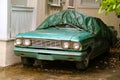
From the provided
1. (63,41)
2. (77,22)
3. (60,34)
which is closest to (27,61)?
(60,34)

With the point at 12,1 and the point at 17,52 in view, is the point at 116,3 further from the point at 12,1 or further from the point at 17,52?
the point at 12,1

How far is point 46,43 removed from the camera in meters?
8.50

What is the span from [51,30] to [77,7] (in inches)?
266

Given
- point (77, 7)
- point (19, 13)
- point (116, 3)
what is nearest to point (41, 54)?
point (19, 13)

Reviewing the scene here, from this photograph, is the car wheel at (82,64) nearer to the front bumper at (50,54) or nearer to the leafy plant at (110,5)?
the front bumper at (50,54)

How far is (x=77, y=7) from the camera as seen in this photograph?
15961 mm

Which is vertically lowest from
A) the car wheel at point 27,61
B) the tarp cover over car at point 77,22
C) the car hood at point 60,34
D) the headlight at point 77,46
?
the car wheel at point 27,61

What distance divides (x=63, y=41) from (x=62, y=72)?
103 centimetres

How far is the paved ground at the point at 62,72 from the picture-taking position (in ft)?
27.0

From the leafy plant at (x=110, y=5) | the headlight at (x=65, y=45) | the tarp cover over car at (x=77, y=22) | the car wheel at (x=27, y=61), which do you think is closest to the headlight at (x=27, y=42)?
the car wheel at (x=27, y=61)

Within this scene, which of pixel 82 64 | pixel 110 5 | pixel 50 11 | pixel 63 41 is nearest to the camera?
pixel 110 5

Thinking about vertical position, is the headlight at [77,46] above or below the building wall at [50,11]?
below

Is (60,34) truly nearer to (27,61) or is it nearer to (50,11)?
(27,61)

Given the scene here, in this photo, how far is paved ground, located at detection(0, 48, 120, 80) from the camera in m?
8.24
